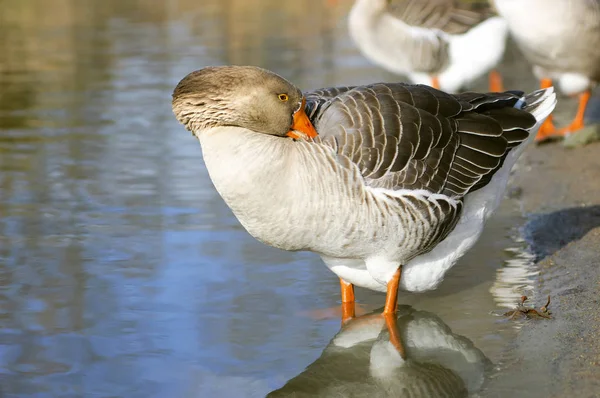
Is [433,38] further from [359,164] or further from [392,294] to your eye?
[359,164]

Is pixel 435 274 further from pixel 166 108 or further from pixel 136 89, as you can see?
pixel 136 89

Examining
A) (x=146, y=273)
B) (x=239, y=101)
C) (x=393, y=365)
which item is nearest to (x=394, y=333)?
(x=393, y=365)

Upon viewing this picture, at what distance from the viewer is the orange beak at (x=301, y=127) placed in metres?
4.23

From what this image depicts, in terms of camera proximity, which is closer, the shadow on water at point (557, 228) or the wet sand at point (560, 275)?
the wet sand at point (560, 275)

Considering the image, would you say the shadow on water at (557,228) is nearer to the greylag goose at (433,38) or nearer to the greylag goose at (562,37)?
the greylag goose at (562,37)

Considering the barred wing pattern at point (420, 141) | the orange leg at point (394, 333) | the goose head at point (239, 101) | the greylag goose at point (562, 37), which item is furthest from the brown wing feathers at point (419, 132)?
the greylag goose at point (562, 37)

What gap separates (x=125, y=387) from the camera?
4.09 meters

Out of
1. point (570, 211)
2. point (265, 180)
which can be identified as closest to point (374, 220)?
point (265, 180)

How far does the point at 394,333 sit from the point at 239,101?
155 centimetres

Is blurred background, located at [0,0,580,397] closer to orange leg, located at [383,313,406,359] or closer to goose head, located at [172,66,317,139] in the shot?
orange leg, located at [383,313,406,359]

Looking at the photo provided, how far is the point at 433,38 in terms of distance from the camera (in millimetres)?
9539

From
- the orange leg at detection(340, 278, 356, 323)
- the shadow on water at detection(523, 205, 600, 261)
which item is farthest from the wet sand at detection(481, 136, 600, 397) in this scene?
the orange leg at detection(340, 278, 356, 323)

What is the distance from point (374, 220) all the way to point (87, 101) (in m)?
7.23

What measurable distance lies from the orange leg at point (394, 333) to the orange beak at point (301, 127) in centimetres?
119
